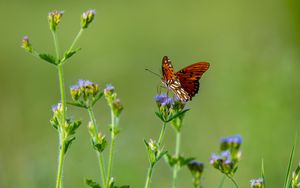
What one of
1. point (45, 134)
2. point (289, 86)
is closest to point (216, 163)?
point (289, 86)

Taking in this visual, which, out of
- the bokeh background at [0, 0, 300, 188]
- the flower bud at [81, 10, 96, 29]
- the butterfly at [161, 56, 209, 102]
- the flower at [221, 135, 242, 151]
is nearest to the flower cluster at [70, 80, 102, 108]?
the flower bud at [81, 10, 96, 29]

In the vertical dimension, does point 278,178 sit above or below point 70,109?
below

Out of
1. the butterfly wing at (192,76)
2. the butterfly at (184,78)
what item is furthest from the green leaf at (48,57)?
the butterfly wing at (192,76)

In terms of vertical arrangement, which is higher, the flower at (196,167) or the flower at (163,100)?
the flower at (163,100)

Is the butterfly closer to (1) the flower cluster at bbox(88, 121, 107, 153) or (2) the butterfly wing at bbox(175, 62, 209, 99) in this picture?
(2) the butterfly wing at bbox(175, 62, 209, 99)

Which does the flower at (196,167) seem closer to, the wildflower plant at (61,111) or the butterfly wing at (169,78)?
the butterfly wing at (169,78)

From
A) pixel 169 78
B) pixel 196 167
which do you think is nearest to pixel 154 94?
pixel 169 78

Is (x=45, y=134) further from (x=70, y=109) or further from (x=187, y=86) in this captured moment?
(x=187, y=86)

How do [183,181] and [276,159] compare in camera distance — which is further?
[183,181]
